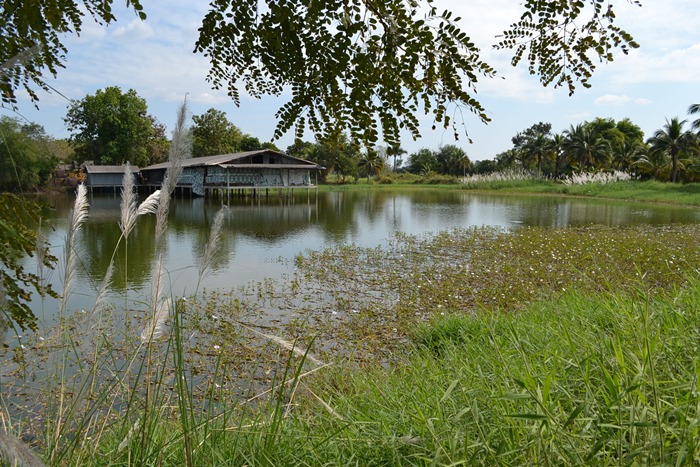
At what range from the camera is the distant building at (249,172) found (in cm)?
3289

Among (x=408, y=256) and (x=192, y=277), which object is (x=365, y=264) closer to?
(x=408, y=256)

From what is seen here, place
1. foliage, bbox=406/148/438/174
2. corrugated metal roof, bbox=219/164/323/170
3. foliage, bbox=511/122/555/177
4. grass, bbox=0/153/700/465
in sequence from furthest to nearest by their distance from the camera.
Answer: foliage, bbox=406/148/438/174 < foliage, bbox=511/122/555/177 < corrugated metal roof, bbox=219/164/323/170 < grass, bbox=0/153/700/465

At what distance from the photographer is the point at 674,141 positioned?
A: 1348 inches

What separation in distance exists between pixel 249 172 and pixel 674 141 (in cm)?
3009

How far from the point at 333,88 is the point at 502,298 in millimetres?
5691

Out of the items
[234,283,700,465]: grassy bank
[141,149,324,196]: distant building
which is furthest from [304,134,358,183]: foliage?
[234,283,700,465]: grassy bank

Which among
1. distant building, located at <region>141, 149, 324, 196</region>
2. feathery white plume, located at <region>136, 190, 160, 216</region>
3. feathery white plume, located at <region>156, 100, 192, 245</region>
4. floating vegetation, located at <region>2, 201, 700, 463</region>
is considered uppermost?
distant building, located at <region>141, 149, 324, 196</region>

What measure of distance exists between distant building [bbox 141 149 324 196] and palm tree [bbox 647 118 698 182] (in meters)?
25.3

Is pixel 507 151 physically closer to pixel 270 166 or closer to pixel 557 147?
pixel 557 147

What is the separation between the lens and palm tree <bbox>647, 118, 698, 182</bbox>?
110 ft

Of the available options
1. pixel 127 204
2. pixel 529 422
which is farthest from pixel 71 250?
pixel 529 422

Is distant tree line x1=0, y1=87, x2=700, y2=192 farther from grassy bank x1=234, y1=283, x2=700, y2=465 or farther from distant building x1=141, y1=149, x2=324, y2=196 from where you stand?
grassy bank x1=234, y1=283, x2=700, y2=465

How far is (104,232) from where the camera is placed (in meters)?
15.6

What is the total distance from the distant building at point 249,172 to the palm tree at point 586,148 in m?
23.7
